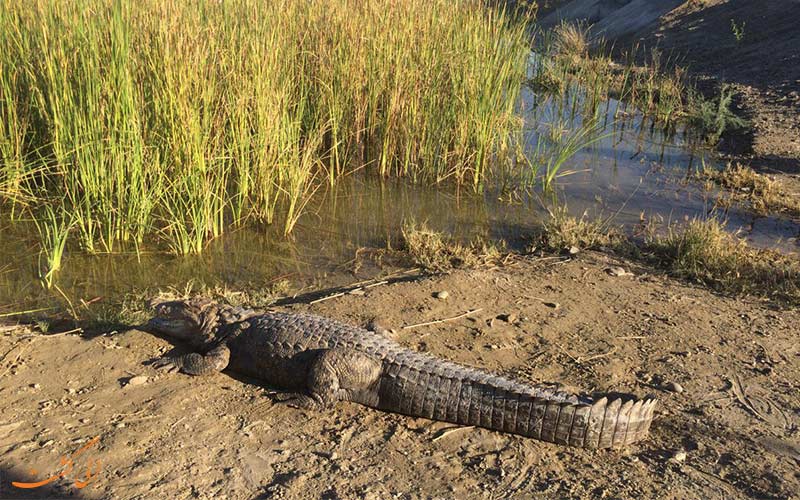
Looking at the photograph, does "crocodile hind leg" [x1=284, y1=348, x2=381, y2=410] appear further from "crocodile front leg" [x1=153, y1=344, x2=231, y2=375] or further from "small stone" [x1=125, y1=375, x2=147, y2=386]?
"small stone" [x1=125, y1=375, x2=147, y2=386]

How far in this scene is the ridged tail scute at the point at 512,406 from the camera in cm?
291

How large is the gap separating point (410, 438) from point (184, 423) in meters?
1.00

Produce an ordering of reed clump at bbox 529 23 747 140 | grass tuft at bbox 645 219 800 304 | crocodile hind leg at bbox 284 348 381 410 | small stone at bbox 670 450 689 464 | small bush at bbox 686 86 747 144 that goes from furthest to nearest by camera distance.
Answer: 1. reed clump at bbox 529 23 747 140
2. small bush at bbox 686 86 747 144
3. grass tuft at bbox 645 219 800 304
4. crocodile hind leg at bbox 284 348 381 410
5. small stone at bbox 670 450 689 464

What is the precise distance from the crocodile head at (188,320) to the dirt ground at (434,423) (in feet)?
0.27

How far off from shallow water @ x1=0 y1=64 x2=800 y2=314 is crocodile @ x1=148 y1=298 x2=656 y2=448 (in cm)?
122

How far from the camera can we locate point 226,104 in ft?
16.7

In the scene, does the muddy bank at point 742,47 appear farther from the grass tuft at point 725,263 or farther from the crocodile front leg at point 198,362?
the crocodile front leg at point 198,362

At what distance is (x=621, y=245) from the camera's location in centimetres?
535

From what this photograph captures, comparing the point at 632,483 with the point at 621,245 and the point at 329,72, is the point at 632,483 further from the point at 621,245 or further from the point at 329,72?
the point at 329,72

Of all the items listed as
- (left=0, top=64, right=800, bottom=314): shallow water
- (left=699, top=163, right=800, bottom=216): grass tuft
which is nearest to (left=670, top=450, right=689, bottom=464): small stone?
(left=0, top=64, right=800, bottom=314): shallow water

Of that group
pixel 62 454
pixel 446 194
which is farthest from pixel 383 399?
pixel 446 194

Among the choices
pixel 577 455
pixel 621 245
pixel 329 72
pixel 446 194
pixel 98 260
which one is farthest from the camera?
pixel 446 194

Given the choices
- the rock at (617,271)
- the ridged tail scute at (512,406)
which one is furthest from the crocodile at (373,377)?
the rock at (617,271)

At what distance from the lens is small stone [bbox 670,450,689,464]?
2.86 meters
